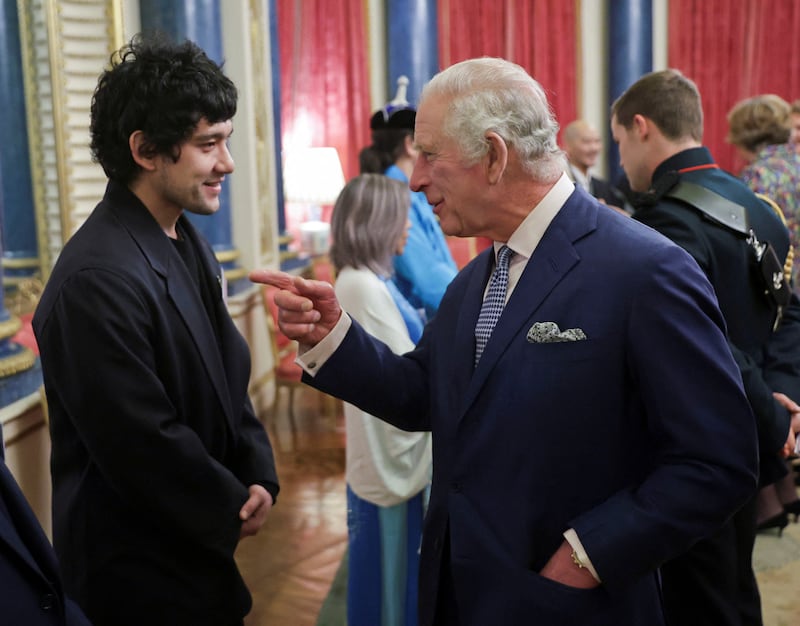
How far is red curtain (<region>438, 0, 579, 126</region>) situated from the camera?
848 cm

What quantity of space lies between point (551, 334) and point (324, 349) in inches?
18.5

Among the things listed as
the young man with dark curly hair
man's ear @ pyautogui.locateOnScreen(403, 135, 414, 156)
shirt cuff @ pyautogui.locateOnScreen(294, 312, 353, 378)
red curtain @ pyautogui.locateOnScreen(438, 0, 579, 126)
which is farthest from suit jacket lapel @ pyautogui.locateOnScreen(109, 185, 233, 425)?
red curtain @ pyautogui.locateOnScreen(438, 0, 579, 126)

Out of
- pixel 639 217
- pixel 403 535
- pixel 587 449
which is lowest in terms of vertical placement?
pixel 403 535

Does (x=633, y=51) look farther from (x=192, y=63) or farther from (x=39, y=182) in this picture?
(x=192, y=63)

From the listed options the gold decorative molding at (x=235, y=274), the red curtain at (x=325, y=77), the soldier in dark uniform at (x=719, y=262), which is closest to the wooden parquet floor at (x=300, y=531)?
the gold decorative molding at (x=235, y=274)

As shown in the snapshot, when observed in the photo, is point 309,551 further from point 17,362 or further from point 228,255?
point 228,255

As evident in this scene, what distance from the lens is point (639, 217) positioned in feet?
8.05

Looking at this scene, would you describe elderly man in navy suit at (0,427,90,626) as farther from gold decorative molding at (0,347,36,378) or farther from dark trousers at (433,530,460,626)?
gold decorative molding at (0,347,36,378)

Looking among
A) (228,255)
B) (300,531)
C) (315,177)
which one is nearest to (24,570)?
(300,531)

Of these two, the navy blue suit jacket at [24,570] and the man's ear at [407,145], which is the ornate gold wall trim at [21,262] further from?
the navy blue suit jacket at [24,570]

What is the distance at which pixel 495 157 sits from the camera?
5.18 feet

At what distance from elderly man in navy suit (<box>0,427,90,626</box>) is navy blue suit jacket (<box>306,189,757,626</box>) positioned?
0.65 meters

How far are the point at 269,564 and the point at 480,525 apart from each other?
2571 mm

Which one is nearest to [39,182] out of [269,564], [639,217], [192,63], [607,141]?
[269,564]
